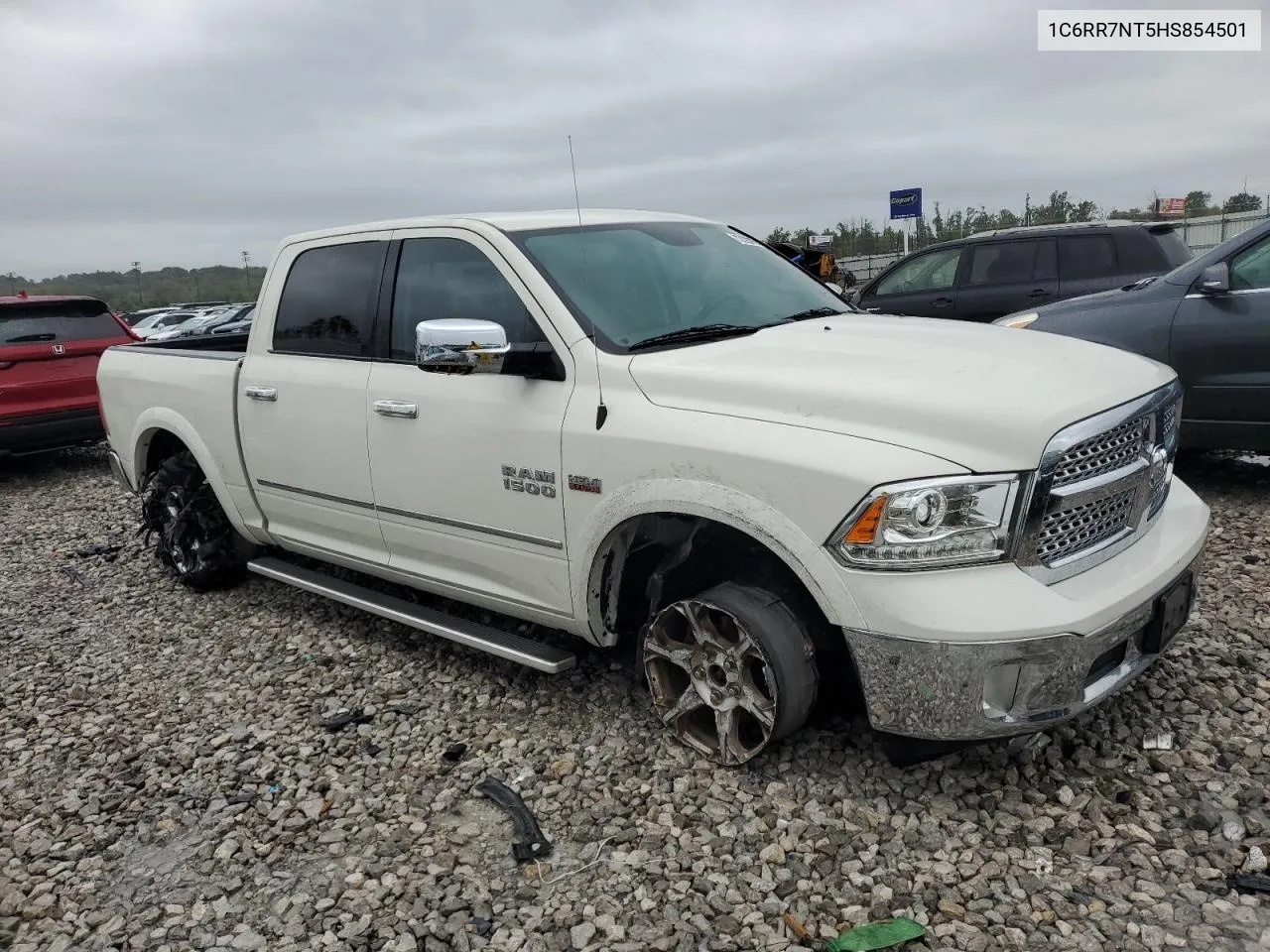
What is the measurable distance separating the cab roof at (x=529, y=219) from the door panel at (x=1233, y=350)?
3.04 m

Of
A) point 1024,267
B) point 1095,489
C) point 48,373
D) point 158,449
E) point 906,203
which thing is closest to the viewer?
point 1095,489

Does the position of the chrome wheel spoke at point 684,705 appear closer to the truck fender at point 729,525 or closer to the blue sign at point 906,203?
the truck fender at point 729,525

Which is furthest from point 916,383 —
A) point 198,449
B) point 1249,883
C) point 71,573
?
point 71,573

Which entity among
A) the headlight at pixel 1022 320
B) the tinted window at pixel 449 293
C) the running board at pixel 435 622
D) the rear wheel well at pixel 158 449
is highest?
the tinted window at pixel 449 293

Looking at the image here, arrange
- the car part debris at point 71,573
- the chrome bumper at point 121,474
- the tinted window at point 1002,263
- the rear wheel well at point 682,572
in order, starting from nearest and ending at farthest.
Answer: the rear wheel well at point 682,572 → the chrome bumper at point 121,474 → the car part debris at point 71,573 → the tinted window at point 1002,263

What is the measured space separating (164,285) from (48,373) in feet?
175

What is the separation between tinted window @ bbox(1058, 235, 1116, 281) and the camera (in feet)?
30.7

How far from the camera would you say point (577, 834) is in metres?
2.91

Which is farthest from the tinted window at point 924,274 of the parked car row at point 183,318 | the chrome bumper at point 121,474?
the parked car row at point 183,318

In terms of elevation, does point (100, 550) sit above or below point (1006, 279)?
below

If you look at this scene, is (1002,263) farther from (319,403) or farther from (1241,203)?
(1241,203)

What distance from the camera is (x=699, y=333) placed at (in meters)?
3.41

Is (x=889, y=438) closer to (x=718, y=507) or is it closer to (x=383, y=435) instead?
(x=718, y=507)

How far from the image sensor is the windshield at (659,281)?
3.41 m
